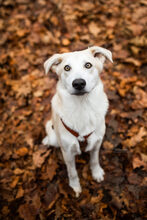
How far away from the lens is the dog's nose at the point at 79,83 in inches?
85.3

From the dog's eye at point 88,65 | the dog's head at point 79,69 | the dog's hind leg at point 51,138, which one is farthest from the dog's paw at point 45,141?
the dog's eye at point 88,65

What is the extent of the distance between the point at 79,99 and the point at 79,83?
1.35ft

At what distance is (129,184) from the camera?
3.18 metres

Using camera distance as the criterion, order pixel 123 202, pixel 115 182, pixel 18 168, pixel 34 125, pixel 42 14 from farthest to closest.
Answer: pixel 42 14
pixel 34 125
pixel 18 168
pixel 115 182
pixel 123 202

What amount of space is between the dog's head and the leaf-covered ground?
175cm

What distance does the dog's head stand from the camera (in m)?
2.21

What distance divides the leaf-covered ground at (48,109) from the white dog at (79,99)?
90cm

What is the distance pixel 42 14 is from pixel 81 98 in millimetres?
4459

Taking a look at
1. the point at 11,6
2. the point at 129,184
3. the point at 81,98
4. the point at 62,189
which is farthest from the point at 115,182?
the point at 11,6

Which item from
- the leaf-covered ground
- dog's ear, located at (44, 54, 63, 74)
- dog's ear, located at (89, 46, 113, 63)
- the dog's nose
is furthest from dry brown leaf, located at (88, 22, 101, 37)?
the dog's nose

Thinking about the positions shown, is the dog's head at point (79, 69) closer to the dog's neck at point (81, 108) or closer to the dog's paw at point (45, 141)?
the dog's neck at point (81, 108)

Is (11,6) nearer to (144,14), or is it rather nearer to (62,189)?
(144,14)

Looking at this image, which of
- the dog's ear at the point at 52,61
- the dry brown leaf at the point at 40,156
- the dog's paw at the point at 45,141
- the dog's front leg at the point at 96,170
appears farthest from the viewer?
the dog's paw at the point at 45,141

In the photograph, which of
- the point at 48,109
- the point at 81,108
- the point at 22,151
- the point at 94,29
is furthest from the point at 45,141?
the point at 94,29
